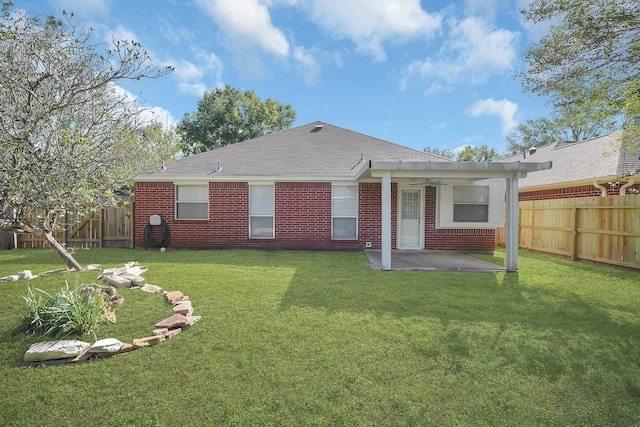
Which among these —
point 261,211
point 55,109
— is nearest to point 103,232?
point 261,211

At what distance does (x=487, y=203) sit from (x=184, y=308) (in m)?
8.97

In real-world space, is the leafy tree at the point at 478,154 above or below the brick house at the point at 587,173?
above

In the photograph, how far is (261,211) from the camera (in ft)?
34.2

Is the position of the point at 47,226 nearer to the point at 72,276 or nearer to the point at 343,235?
the point at 72,276

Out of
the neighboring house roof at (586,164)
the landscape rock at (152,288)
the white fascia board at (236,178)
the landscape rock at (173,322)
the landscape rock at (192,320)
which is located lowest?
the landscape rock at (192,320)

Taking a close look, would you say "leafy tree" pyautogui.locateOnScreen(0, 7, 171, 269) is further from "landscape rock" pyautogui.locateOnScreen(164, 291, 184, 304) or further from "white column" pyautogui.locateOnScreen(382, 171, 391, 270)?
"white column" pyautogui.locateOnScreen(382, 171, 391, 270)

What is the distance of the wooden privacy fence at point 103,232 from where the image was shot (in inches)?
428

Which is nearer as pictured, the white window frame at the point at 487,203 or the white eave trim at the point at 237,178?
Result: the white window frame at the point at 487,203

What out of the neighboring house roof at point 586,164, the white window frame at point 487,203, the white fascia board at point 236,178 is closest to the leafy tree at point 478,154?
the neighboring house roof at point 586,164

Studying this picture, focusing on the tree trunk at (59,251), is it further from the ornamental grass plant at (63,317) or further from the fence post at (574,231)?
the fence post at (574,231)

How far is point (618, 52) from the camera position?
5.81 m

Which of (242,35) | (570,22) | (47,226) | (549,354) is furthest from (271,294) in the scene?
(242,35)

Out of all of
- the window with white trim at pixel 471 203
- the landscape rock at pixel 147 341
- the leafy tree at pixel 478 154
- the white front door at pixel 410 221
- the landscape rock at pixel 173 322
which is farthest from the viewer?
the leafy tree at pixel 478 154

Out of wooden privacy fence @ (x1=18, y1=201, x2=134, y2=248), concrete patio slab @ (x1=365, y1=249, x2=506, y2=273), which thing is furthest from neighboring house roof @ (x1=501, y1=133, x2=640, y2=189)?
wooden privacy fence @ (x1=18, y1=201, x2=134, y2=248)
